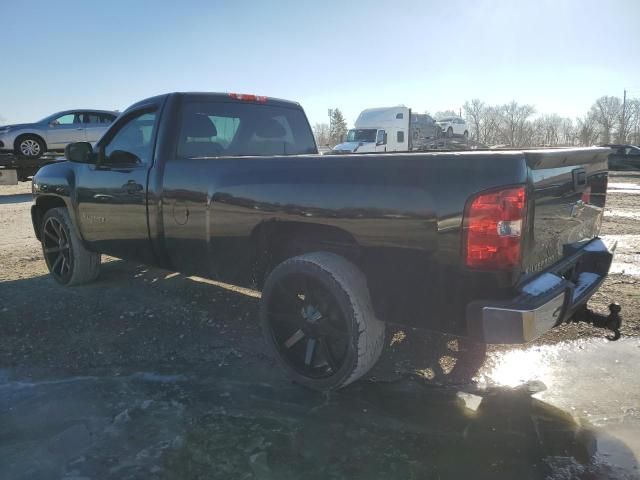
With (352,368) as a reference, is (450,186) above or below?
above

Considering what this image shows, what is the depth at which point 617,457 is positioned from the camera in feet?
7.83

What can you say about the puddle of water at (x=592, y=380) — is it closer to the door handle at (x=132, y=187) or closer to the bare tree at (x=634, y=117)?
the door handle at (x=132, y=187)

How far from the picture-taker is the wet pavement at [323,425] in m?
2.35

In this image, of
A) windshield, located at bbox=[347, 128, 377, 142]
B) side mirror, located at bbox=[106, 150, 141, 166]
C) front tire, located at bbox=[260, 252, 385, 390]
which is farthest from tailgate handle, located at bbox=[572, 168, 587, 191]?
windshield, located at bbox=[347, 128, 377, 142]

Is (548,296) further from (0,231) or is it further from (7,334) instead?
(0,231)

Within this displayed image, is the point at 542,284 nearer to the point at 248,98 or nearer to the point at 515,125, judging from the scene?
the point at 248,98

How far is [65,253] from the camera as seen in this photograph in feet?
17.0

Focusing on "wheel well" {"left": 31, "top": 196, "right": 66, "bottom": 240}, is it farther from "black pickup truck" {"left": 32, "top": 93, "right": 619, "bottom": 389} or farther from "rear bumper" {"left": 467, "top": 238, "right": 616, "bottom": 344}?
"rear bumper" {"left": 467, "top": 238, "right": 616, "bottom": 344}

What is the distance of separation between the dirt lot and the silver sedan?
475 inches

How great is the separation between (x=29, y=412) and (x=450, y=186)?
269cm

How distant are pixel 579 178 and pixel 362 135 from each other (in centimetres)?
2253

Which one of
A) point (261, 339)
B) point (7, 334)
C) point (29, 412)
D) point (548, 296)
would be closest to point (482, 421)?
point (548, 296)

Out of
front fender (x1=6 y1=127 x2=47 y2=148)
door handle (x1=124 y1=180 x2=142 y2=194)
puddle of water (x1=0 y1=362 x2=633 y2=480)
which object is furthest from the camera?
front fender (x1=6 y1=127 x2=47 y2=148)

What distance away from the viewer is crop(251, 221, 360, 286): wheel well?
9.52ft
